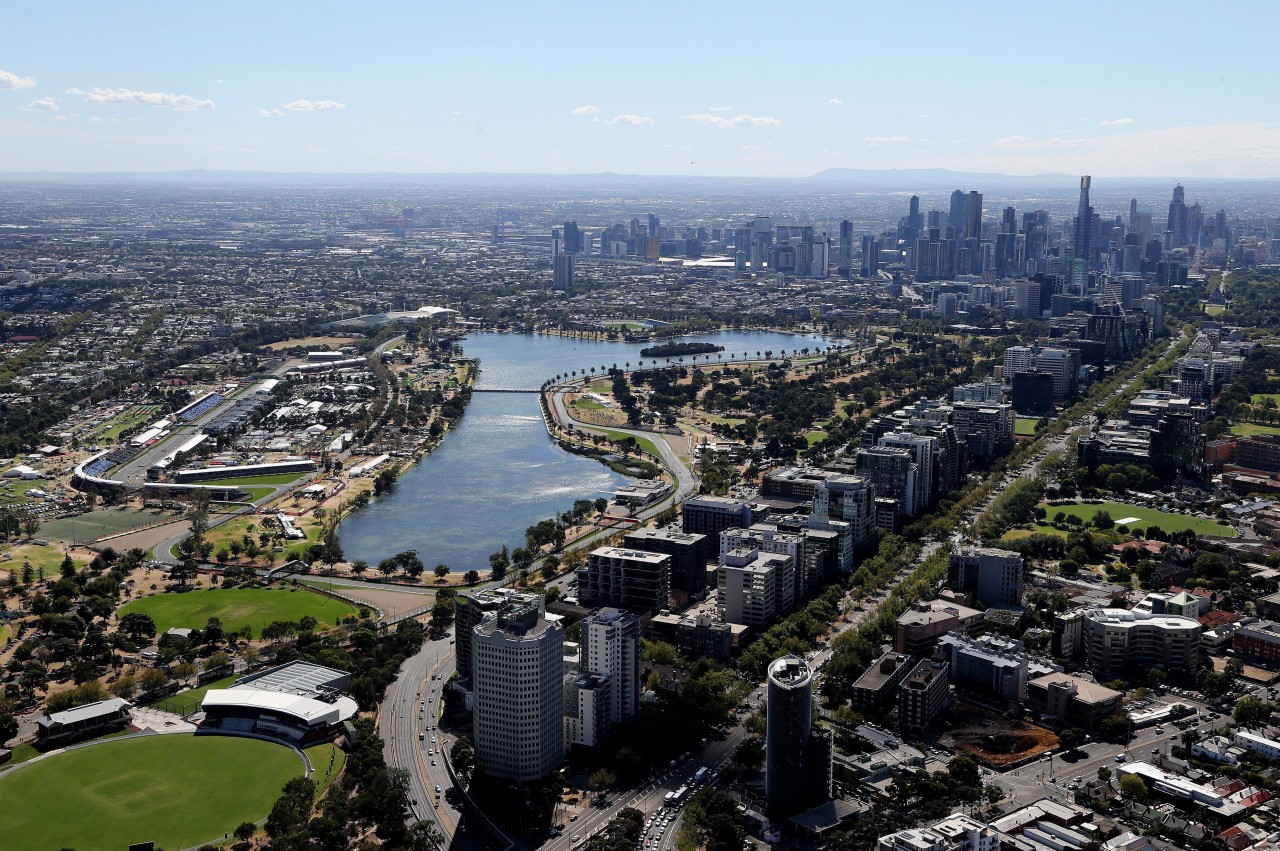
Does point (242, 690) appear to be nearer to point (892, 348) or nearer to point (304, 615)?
point (304, 615)

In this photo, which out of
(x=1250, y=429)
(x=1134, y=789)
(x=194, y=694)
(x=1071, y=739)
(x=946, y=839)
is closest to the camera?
(x=946, y=839)

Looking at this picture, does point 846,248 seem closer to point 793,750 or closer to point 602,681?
point 602,681

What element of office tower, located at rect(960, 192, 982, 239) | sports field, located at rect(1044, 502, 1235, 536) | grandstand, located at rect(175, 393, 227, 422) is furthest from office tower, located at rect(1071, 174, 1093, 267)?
grandstand, located at rect(175, 393, 227, 422)

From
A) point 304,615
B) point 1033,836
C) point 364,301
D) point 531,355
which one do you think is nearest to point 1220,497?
point 1033,836

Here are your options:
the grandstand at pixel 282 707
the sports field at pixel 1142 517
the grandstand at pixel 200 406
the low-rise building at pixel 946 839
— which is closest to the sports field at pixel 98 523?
the grandstand at pixel 200 406

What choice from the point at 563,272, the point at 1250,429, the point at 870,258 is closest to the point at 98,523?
the point at 1250,429

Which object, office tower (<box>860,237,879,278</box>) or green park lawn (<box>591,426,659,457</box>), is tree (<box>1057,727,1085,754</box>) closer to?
green park lawn (<box>591,426,659,457</box>)
